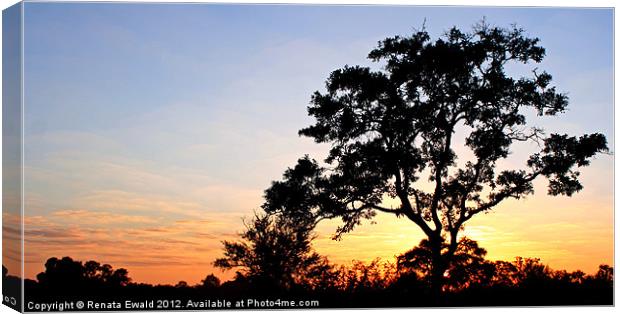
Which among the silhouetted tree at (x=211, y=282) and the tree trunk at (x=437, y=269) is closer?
the silhouetted tree at (x=211, y=282)

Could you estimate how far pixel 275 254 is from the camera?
20.0 metres

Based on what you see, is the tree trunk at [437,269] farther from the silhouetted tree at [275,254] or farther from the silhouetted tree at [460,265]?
the silhouetted tree at [275,254]

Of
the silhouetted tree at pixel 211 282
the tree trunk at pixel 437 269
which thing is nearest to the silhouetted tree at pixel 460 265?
the tree trunk at pixel 437 269

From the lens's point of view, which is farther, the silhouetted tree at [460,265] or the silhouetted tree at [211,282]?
the silhouetted tree at [460,265]

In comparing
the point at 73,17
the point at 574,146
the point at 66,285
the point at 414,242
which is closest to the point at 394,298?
the point at 414,242

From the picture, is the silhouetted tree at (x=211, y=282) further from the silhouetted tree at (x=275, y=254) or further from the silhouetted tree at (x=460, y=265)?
the silhouetted tree at (x=460, y=265)

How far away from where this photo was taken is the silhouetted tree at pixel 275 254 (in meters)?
18.6

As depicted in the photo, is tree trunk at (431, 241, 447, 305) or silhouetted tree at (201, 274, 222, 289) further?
tree trunk at (431, 241, 447, 305)

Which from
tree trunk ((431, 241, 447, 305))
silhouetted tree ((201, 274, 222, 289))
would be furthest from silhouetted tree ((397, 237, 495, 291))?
silhouetted tree ((201, 274, 222, 289))

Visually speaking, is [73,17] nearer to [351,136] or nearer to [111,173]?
[111,173]

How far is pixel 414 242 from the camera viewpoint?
62.0 feet

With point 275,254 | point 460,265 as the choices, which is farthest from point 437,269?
point 275,254

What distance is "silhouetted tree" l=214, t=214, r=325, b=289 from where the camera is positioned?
732 inches

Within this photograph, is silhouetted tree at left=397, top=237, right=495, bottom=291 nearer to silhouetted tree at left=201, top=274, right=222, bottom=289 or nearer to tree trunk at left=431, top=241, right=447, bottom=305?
tree trunk at left=431, top=241, right=447, bottom=305
